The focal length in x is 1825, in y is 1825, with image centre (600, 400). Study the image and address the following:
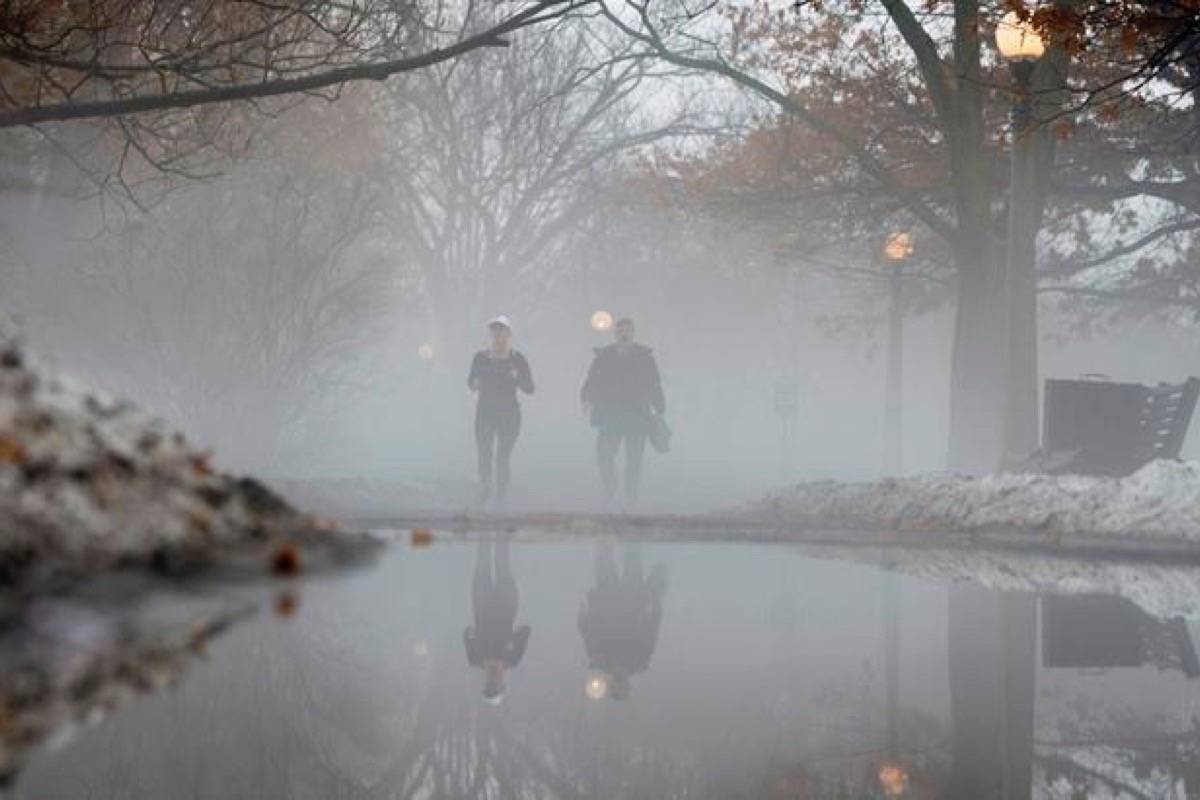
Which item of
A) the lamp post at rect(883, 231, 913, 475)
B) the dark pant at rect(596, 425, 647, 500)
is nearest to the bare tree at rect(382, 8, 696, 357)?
the lamp post at rect(883, 231, 913, 475)

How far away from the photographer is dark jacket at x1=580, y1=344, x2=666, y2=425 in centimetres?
2058

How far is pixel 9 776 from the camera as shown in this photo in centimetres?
255

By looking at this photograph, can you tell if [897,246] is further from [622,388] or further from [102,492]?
[102,492]

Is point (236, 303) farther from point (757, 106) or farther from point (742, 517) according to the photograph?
point (757, 106)

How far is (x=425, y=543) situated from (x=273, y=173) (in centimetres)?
1271

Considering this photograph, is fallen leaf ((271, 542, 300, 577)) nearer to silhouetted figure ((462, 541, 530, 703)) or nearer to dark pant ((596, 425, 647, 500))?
silhouetted figure ((462, 541, 530, 703))

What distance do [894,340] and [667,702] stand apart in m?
23.7

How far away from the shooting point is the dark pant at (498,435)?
20.0m

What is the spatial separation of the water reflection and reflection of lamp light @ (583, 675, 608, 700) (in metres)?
0.02

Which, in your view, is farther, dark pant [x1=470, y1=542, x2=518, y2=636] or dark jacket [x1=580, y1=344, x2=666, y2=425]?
dark jacket [x1=580, y1=344, x2=666, y2=425]

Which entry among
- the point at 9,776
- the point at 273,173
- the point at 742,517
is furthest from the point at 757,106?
the point at 9,776

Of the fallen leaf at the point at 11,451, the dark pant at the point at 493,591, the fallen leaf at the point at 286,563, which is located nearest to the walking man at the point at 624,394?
the dark pant at the point at 493,591

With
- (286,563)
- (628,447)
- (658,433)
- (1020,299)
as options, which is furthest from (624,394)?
(286,563)

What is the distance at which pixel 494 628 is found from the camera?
331 inches
